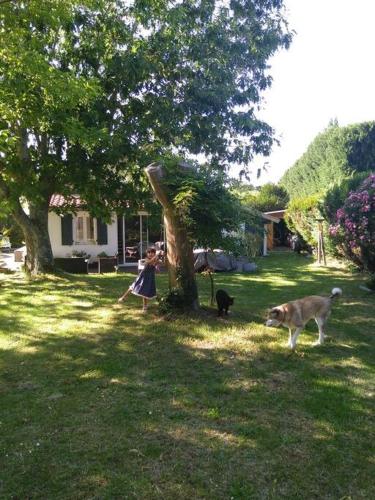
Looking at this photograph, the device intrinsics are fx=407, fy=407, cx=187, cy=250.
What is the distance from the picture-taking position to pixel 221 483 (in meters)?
3.20

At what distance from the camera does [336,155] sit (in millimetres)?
29469

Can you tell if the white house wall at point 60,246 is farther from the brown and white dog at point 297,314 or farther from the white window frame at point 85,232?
the brown and white dog at point 297,314

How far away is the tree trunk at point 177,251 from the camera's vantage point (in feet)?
25.8

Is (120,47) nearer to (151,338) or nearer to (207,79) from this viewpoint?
(207,79)

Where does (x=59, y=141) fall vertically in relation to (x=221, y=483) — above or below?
above

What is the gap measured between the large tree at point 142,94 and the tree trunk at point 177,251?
3.92 meters

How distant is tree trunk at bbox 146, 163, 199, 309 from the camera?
7.87 m

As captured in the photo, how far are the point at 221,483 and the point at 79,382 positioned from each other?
2.65m

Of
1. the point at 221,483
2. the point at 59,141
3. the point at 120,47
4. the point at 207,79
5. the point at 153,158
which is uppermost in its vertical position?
the point at 120,47

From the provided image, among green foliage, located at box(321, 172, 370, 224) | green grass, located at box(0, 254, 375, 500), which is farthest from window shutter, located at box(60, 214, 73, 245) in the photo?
green foliage, located at box(321, 172, 370, 224)

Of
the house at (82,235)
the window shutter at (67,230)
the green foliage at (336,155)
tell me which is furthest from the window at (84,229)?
the green foliage at (336,155)

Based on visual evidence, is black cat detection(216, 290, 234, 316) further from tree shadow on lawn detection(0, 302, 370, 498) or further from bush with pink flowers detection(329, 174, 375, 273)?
bush with pink flowers detection(329, 174, 375, 273)

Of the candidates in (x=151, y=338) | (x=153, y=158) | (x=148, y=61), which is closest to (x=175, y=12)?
(x=148, y=61)

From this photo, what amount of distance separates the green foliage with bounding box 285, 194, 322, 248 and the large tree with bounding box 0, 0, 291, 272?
6954 millimetres
